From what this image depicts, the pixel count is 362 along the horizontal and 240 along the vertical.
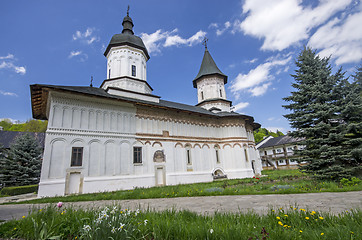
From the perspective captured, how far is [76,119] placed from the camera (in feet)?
44.2

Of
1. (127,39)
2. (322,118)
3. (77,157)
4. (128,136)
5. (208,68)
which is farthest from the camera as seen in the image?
(208,68)

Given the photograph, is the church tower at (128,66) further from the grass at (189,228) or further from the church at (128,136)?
the grass at (189,228)

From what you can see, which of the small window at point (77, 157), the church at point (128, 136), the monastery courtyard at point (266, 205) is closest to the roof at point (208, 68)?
the church at point (128, 136)

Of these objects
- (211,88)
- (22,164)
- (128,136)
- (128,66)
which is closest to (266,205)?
(128,136)

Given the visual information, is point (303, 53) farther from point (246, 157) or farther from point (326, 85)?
point (246, 157)

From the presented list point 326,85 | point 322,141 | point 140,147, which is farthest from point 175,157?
point 326,85

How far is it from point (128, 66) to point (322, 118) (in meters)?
18.0

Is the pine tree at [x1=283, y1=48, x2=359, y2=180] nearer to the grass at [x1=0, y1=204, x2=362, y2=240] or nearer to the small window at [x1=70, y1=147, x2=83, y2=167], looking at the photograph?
the grass at [x1=0, y1=204, x2=362, y2=240]

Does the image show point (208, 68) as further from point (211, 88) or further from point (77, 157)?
point (77, 157)

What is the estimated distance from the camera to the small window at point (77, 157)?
12.7 m

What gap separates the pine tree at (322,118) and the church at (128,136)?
34.9ft

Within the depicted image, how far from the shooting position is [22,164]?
776 inches

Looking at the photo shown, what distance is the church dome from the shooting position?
65.4 feet

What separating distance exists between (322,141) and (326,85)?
3.33 m
